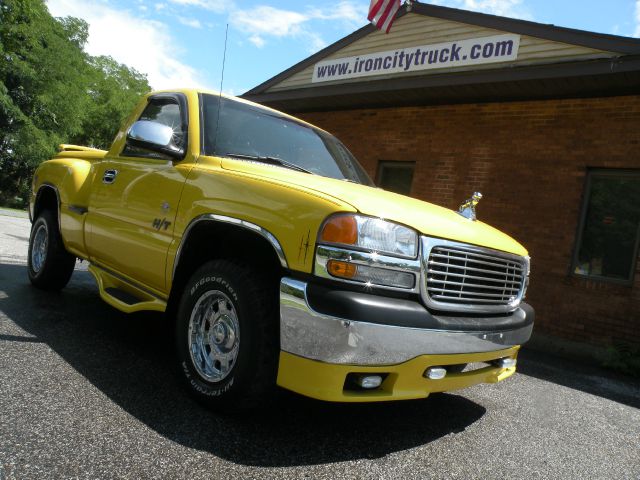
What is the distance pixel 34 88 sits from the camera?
92.9 feet

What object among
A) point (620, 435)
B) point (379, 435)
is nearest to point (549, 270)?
point (620, 435)

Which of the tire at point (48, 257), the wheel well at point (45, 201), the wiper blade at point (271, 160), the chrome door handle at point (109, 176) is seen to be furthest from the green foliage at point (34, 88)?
the wiper blade at point (271, 160)

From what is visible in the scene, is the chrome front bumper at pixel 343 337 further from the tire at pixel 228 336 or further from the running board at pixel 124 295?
the running board at pixel 124 295

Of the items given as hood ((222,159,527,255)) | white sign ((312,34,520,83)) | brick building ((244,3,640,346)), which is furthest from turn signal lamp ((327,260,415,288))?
white sign ((312,34,520,83))

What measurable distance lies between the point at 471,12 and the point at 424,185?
9.37 feet

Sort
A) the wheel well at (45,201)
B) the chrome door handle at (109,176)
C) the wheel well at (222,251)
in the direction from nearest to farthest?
the wheel well at (222,251) < the chrome door handle at (109,176) < the wheel well at (45,201)

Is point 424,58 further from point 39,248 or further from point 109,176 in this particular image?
point 39,248

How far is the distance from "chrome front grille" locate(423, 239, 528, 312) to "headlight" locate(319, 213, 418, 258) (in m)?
0.13

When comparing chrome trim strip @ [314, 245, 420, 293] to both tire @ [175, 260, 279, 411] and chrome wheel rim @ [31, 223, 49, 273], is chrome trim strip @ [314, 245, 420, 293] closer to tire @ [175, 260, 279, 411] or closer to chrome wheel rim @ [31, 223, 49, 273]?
tire @ [175, 260, 279, 411]

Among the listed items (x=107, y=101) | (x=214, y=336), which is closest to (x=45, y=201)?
(x=214, y=336)

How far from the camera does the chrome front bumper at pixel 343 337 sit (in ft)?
7.15

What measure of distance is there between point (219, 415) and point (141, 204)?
5.20 feet

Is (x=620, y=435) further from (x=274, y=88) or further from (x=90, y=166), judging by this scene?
(x=274, y=88)

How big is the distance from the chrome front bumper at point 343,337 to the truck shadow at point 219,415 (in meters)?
0.54
